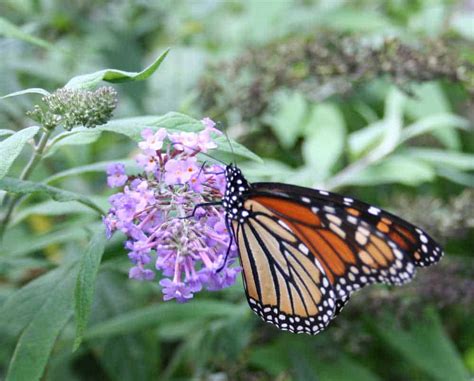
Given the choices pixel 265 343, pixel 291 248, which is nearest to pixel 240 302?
pixel 265 343

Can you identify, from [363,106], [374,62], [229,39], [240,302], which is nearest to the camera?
[374,62]

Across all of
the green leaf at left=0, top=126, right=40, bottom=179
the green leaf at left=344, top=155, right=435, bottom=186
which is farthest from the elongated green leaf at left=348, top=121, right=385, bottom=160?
the green leaf at left=0, top=126, right=40, bottom=179

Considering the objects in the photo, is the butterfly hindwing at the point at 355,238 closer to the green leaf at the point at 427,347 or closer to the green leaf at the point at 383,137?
the green leaf at the point at 427,347

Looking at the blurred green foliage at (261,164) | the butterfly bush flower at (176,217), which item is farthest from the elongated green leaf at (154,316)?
the butterfly bush flower at (176,217)

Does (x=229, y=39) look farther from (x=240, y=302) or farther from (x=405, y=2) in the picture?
(x=240, y=302)

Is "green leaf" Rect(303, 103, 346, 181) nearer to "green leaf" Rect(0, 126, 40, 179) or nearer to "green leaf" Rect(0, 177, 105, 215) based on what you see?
"green leaf" Rect(0, 177, 105, 215)

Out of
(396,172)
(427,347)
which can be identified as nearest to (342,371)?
(427,347)

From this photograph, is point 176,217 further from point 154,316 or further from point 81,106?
point 154,316
